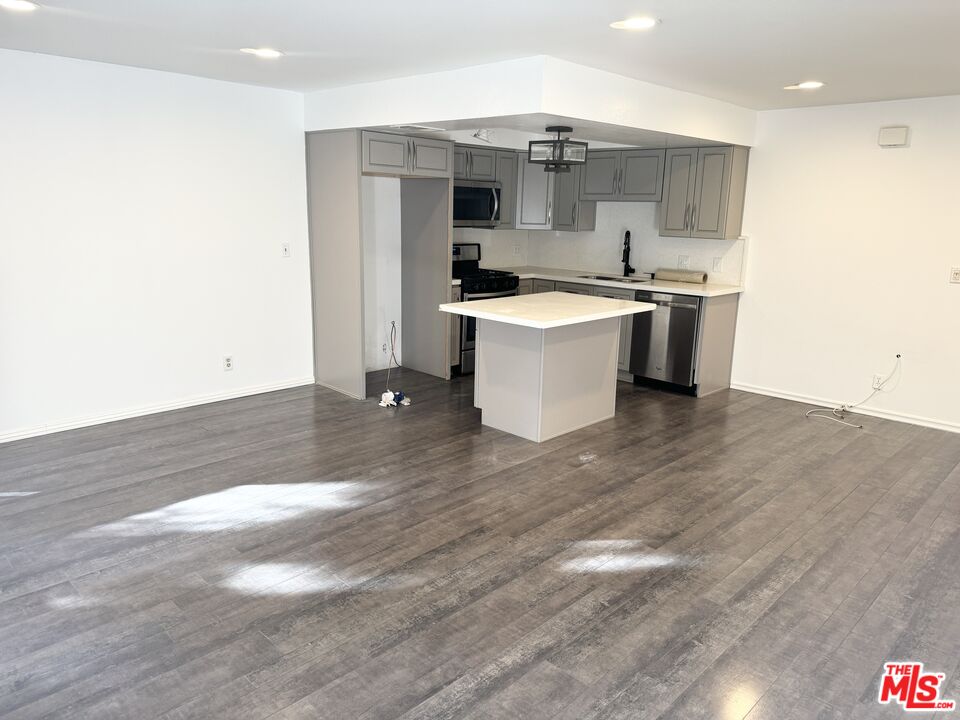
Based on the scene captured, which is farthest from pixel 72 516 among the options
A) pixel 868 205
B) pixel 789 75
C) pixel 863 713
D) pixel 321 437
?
pixel 868 205

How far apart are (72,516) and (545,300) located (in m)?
3.39

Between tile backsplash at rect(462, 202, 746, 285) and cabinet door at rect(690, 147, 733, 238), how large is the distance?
0.99 feet

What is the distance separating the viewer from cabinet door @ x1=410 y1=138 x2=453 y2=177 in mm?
5523

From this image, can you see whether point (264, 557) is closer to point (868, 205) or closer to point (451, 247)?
point (451, 247)

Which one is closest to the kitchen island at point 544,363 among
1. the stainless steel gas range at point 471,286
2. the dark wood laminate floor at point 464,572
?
the dark wood laminate floor at point 464,572

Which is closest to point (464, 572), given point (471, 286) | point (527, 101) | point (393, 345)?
point (527, 101)

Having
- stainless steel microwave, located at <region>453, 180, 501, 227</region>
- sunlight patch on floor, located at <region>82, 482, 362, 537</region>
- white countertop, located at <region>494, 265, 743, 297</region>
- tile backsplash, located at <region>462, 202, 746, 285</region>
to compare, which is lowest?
sunlight patch on floor, located at <region>82, 482, 362, 537</region>

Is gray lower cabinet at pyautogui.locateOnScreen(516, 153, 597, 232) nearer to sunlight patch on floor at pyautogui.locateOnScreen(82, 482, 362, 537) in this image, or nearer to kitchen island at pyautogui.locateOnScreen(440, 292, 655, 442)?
kitchen island at pyautogui.locateOnScreen(440, 292, 655, 442)

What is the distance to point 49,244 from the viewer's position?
14.4ft

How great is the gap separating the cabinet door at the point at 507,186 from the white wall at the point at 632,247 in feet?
2.45

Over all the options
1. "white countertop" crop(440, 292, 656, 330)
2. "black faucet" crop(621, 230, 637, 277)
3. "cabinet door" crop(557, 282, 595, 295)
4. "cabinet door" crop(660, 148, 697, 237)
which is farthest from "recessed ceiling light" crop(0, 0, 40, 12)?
"black faucet" crop(621, 230, 637, 277)

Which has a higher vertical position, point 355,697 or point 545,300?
point 545,300

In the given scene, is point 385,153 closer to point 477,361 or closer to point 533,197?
point 477,361

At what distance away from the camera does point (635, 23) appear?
10.2 ft
